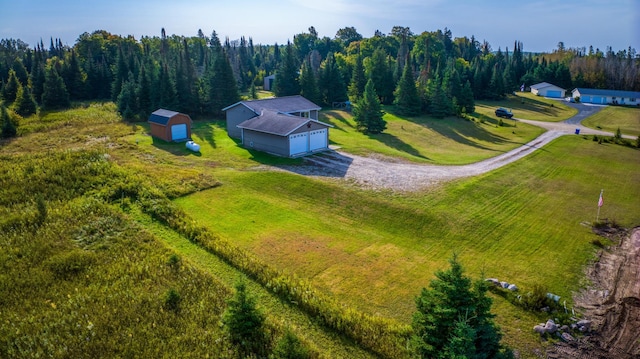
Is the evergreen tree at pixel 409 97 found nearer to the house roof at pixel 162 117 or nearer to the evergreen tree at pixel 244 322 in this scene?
the house roof at pixel 162 117

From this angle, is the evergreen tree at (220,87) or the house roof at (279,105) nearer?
the house roof at (279,105)

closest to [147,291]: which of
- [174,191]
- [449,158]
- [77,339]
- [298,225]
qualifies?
[77,339]

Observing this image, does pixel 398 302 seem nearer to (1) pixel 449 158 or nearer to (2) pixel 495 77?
(1) pixel 449 158

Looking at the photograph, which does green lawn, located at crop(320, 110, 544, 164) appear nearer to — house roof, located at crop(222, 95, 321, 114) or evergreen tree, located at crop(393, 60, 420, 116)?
evergreen tree, located at crop(393, 60, 420, 116)

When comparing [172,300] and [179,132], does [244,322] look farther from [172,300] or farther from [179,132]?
[179,132]

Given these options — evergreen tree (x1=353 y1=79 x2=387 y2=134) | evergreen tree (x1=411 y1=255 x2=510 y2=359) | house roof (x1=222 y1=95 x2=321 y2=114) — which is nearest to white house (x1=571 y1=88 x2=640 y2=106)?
evergreen tree (x1=353 y1=79 x2=387 y2=134)

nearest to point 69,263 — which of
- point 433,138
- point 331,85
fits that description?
point 433,138

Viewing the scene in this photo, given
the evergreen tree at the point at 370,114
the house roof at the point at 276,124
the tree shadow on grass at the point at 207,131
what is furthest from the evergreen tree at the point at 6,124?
the evergreen tree at the point at 370,114
